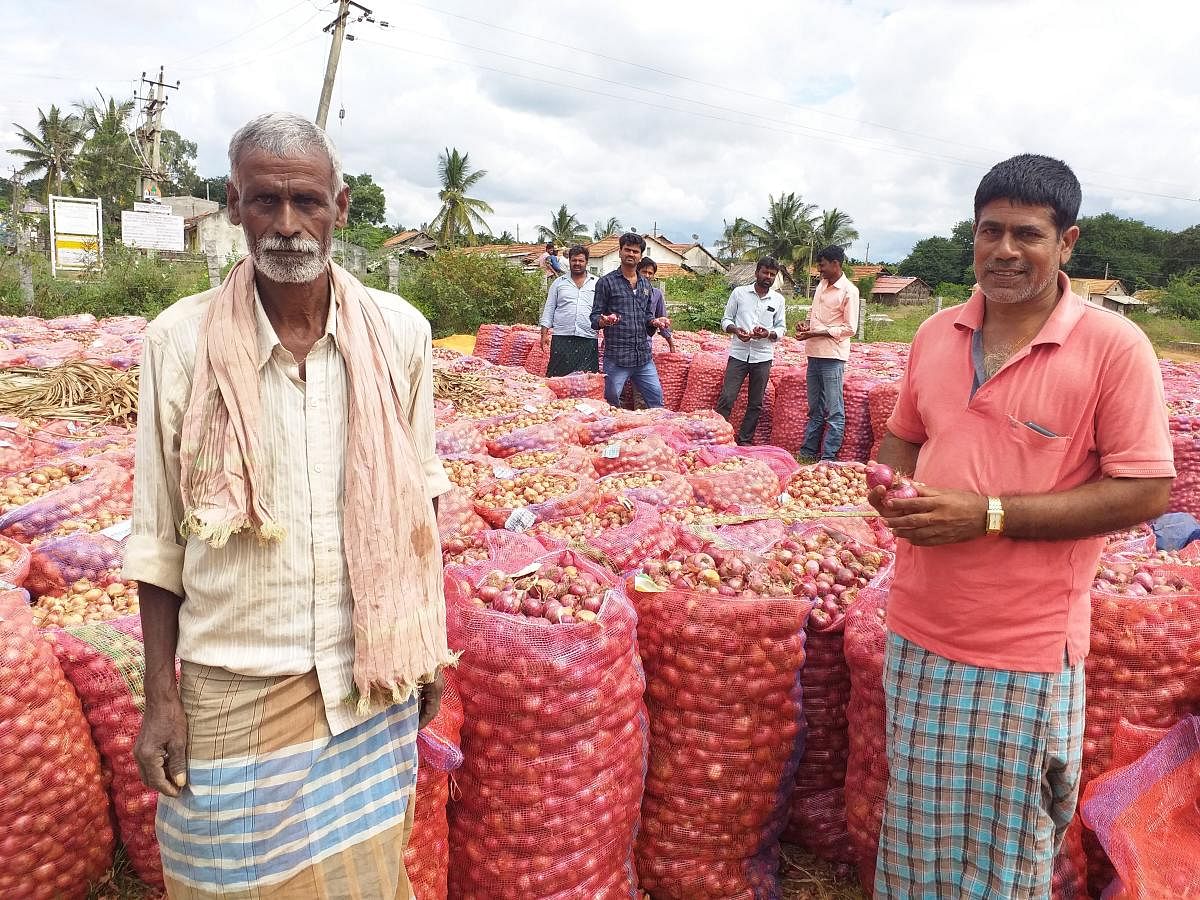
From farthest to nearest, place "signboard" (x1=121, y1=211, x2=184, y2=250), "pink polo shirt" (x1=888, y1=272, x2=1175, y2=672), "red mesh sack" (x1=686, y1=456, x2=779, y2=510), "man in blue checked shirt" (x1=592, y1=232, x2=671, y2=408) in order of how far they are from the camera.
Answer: "signboard" (x1=121, y1=211, x2=184, y2=250) < "man in blue checked shirt" (x1=592, y1=232, x2=671, y2=408) < "red mesh sack" (x1=686, y1=456, x2=779, y2=510) < "pink polo shirt" (x1=888, y1=272, x2=1175, y2=672)

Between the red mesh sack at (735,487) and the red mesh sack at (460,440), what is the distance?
121 cm

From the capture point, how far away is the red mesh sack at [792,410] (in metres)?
6.77

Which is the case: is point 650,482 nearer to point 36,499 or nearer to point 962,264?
point 36,499

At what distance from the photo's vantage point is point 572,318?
24.8 ft

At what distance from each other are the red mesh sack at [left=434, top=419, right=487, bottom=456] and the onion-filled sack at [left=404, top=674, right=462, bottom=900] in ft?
7.97

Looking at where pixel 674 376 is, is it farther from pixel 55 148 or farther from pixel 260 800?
pixel 55 148

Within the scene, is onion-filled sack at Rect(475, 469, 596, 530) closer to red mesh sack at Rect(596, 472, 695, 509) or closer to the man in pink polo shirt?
red mesh sack at Rect(596, 472, 695, 509)

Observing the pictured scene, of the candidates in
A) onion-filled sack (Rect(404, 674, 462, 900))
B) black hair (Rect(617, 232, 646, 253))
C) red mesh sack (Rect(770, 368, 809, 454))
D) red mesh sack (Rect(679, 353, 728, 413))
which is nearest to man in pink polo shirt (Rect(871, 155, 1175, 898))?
onion-filled sack (Rect(404, 674, 462, 900))

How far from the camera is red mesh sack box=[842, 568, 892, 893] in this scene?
6.06 ft

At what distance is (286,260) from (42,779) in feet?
4.06

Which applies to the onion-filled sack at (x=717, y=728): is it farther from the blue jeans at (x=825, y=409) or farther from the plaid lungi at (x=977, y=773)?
the blue jeans at (x=825, y=409)

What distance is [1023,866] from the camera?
4.92 feet

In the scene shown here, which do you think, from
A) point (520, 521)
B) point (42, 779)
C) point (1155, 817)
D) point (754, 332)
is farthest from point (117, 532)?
point (754, 332)

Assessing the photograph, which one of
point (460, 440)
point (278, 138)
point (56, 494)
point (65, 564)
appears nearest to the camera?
point (278, 138)
